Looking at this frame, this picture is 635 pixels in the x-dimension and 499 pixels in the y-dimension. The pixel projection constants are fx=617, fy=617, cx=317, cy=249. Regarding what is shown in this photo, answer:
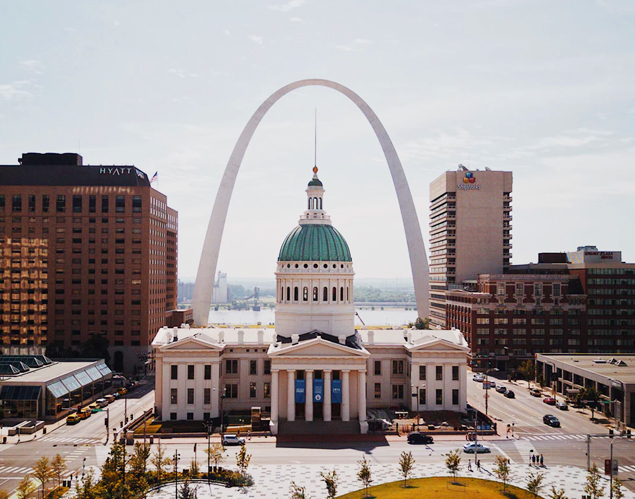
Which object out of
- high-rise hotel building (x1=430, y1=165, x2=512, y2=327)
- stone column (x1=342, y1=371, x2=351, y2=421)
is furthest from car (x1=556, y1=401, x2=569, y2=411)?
high-rise hotel building (x1=430, y1=165, x2=512, y2=327)

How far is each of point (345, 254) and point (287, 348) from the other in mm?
24898

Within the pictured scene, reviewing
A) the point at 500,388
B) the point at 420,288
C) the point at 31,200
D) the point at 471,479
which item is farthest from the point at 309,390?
the point at 31,200

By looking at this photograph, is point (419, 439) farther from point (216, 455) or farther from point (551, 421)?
point (216, 455)

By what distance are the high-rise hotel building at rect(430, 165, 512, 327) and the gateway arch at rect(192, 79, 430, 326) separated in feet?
82.9

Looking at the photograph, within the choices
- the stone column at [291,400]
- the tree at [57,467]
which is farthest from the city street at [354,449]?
the stone column at [291,400]

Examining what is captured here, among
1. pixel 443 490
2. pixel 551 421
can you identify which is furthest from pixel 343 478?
pixel 551 421

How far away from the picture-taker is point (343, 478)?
6944cm

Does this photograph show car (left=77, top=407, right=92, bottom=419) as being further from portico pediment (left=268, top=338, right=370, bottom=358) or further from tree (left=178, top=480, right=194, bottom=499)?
tree (left=178, top=480, right=194, bottom=499)

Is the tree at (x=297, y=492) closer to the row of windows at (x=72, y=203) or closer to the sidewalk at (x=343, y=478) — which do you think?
the sidewalk at (x=343, y=478)

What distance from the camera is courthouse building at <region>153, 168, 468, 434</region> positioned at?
95.4 metres

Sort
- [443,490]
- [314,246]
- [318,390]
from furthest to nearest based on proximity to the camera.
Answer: [314,246] < [318,390] < [443,490]

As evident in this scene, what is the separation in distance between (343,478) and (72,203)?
111707 mm

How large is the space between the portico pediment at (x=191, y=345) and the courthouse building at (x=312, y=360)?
164 mm

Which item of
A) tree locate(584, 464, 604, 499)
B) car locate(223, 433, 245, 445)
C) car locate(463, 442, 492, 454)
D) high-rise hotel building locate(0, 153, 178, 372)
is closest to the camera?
tree locate(584, 464, 604, 499)
